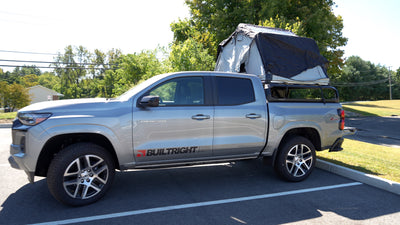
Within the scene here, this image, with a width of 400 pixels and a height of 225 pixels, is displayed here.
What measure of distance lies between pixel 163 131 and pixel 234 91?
4.91ft

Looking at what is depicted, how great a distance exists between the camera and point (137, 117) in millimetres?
3955

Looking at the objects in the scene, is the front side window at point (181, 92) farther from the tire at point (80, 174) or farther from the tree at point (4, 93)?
the tree at point (4, 93)

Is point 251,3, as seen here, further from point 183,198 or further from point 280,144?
point 183,198

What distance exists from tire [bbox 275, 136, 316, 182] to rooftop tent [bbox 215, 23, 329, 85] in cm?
127

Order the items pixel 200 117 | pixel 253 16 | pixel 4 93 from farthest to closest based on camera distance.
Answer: pixel 4 93 → pixel 253 16 → pixel 200 117

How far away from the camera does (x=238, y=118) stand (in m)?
4.55

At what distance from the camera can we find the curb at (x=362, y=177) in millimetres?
4594

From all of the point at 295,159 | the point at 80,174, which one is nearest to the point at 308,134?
the point at 295,159

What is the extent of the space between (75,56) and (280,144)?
6746 cm

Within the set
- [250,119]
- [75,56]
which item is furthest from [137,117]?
[75,56]

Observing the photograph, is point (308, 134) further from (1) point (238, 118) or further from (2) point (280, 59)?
(1) point (238, 118)

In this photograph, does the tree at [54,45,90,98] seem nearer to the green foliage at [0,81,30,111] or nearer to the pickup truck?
the green foliage at [0,81,30,111]

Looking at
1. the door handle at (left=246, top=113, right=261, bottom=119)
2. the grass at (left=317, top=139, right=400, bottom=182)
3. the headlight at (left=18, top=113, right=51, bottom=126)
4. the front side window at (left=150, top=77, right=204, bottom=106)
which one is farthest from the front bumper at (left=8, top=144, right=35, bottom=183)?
the grass at (left=317, top=139, right=400, bottom=182)

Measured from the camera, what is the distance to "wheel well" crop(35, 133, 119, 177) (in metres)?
3.79
